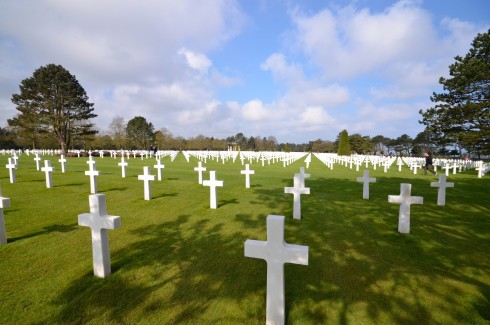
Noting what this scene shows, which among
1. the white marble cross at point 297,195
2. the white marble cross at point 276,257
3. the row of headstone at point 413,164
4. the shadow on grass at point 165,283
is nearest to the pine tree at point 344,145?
the row of headstone at point 413,164

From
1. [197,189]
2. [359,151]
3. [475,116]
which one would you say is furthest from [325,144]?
[197,189]

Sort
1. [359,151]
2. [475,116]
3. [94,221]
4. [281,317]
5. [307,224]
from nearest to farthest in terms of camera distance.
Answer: [281,317] < [94,221] < [307,224] < [475,116] < [359,151]

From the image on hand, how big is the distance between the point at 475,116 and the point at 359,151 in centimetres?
7489

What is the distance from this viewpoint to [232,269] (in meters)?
3.70

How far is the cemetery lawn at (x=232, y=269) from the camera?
9.13 feet

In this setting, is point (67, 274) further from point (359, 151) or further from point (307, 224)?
point (359, 151)

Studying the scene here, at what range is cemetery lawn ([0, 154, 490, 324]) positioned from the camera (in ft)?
9.13

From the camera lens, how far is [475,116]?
1664cm

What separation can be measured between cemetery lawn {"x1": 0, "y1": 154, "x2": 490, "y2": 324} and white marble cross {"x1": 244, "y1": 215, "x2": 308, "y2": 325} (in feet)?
0.82

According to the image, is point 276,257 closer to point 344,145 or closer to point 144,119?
point 344,145

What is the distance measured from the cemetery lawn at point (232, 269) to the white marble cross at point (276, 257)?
251mm

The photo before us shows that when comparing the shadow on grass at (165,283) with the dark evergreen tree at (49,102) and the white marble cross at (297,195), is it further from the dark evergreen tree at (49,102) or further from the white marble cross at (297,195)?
the dark evergreen tree at (49,102)

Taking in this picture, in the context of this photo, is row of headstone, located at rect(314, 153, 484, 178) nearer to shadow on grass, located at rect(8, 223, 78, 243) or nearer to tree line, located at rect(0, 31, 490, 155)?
tree line, located at rect(0, 31, 490, 155)

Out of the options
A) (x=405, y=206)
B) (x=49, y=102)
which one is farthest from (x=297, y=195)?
(x=49, y=102)
